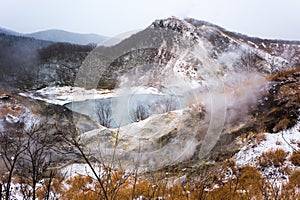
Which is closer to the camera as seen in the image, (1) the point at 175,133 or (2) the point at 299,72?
(1) the point at 175,133

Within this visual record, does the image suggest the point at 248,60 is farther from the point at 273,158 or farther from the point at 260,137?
the point at 273,158

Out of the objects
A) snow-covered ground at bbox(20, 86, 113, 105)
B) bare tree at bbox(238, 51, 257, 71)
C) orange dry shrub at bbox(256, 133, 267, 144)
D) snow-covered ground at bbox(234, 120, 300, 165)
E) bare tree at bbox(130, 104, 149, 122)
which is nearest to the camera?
snow-covered ground at bbox(234, 120, 300, 165)

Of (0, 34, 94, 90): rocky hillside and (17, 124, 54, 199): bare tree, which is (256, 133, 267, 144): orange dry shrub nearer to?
(17, 124, 54, 199): bare tree

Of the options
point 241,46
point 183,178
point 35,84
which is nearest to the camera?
point 183,178

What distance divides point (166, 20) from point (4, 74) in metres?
33.0

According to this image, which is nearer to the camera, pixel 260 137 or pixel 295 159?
pixel 295 159

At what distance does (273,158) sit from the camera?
6129 mm

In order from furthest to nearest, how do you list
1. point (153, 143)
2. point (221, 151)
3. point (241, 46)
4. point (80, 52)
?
point (80, 52), point (241, 46), point (153, 143), point (221, 151)

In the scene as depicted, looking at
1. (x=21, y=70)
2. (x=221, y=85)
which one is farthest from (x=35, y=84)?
(x=221, y=85)

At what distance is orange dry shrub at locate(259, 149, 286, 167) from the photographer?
19.8 feet

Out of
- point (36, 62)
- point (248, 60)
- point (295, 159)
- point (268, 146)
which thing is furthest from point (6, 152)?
point (36, 62)

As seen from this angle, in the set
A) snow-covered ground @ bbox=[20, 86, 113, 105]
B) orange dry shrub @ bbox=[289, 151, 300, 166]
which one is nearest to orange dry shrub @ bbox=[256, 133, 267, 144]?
orange dry shrub @ bbox=[289, 151, 300, 166]

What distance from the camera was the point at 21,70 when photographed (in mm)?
60500

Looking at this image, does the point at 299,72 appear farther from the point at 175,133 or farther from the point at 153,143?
the point at 153,143
